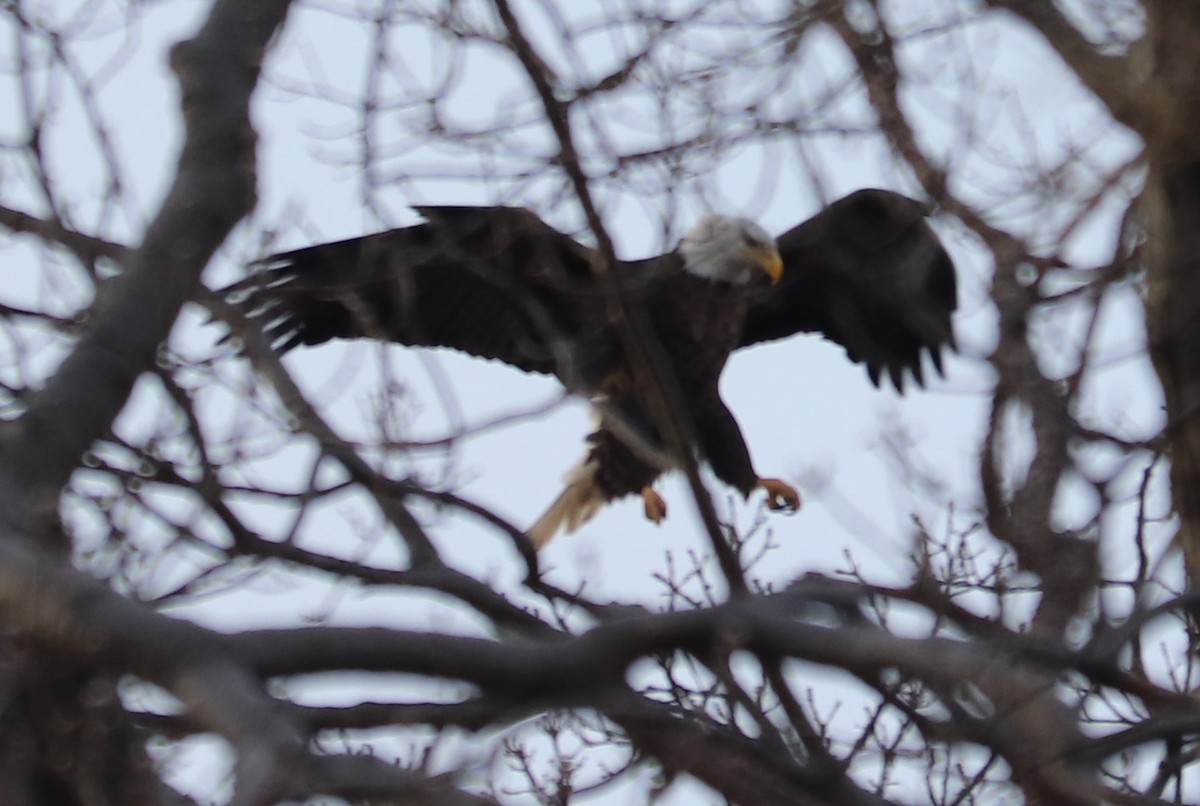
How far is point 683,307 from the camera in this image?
610 cm

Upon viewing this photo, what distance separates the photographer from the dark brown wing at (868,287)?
5719mm

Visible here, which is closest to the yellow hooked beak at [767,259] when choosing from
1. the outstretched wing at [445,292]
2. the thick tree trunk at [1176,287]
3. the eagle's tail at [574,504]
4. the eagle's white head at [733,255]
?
the eagle's white head at [733,255]

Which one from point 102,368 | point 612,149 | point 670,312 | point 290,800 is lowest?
point 290,800

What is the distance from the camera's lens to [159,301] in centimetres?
286

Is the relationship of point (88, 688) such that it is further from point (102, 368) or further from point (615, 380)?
point (615, 380)

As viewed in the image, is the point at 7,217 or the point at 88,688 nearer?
the point at 88,688

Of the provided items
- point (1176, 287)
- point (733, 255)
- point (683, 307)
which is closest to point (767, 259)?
point (733, 255)

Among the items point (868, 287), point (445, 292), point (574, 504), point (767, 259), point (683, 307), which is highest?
point (868, 287)

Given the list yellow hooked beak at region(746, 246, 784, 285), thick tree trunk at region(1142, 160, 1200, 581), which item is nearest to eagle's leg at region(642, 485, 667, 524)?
yellow hooked beak at region(746, 246, 784, 285)

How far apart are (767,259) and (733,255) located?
0.54 ft

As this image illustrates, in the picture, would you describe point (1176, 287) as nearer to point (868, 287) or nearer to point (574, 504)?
point (868, 287)

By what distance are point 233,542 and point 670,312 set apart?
12.0ft

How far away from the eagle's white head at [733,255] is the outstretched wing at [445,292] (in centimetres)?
57

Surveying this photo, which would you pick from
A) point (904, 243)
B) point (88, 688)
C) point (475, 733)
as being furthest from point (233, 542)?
point (904, 243)
